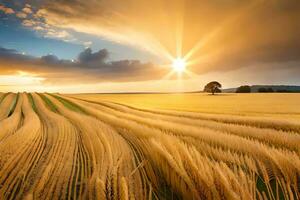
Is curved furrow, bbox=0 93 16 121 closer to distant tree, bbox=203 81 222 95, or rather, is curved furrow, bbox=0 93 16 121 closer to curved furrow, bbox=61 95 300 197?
curved furrow, bbox=61 95 300 197

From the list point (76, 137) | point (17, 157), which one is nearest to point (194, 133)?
point (76, 137)

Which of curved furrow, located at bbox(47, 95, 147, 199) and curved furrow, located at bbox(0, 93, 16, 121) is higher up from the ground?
curved furrow, located at bbox(47, 95, 147, 199)


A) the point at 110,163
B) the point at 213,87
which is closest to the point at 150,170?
the point at 110,163

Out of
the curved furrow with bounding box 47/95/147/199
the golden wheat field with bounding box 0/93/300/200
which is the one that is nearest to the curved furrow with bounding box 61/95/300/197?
the golden wheat field with bounding box 0/93/300/200

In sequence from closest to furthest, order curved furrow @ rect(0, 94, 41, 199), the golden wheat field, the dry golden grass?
the golden wheat field → curved furrow @ rect(0, 94, 41, 199) → the dry golden grass

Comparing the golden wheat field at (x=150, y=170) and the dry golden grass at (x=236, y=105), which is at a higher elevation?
the golden wheat field at (x=150, y=170)

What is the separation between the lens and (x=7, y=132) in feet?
24.3

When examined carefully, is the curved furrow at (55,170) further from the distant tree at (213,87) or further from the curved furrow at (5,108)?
the distant tree at (213,87)

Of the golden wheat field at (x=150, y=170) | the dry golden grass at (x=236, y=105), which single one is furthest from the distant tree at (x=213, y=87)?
the golden wheat field at (x=150, y=170)

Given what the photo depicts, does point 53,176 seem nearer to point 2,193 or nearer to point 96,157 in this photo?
point 2,193

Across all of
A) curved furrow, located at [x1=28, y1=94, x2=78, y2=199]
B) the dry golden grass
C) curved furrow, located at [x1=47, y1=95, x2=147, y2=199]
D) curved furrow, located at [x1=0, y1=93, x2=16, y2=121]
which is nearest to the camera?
curved furrow, located at [x1=47, y1=95, x2=147, y2=199]

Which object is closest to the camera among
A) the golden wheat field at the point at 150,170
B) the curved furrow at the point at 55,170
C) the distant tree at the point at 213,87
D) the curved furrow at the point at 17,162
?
the golden wheat field at the point at 150,170

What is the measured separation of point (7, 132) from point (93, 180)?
225 inches

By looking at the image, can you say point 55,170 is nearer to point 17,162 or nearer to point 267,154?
point 17,162
